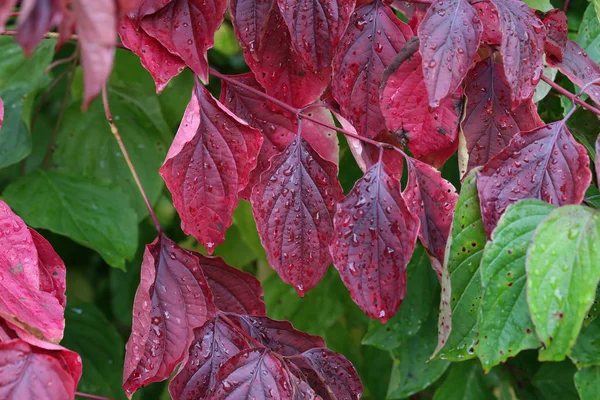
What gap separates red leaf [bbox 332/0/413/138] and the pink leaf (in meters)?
0.37

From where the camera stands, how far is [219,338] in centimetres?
65

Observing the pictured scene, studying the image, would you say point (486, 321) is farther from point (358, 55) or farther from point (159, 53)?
point (159, 53)

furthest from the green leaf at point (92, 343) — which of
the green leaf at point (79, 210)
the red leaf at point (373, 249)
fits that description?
the red leaf at point (373, 249)

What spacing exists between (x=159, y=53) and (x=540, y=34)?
377 mm

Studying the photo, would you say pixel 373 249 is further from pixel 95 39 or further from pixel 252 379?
pixel 95 39

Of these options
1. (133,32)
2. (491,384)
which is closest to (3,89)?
(133,32)

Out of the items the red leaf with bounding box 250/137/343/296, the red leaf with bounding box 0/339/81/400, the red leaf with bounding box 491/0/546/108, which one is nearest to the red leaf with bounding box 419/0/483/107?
the red leaf with bounding box 491/0/546/108

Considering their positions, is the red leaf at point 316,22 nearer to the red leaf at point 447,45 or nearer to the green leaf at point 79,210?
the red leaf at point 447,45

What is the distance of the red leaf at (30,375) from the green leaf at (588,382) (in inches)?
22.1

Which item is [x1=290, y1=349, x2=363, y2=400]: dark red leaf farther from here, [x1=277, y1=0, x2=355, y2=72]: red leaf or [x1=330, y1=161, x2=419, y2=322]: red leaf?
[x1=277, y1=0, x2=355, y2=72]: red leaf

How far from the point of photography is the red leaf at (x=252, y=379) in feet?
1.90

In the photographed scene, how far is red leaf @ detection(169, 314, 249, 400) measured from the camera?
628 millimetres

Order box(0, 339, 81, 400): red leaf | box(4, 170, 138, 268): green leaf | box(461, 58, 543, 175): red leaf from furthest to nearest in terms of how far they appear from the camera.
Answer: box(4, 170, 138, 268): green leaf
box(461, 58, 543, 175): red leaf
box(0, 339, 81, 400): red leaf

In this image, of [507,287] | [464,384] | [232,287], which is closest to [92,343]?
[232,287]
